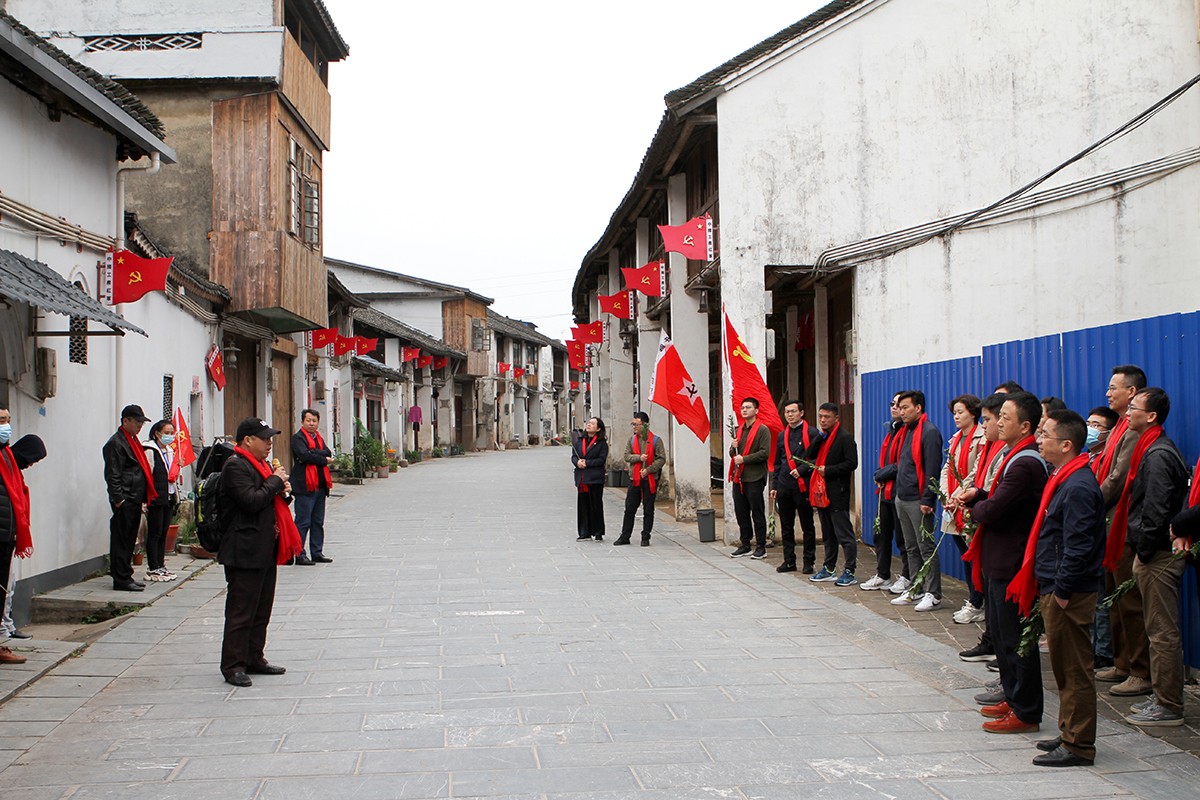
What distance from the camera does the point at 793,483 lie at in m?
11.4

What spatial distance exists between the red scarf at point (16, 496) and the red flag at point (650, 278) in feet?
39.1

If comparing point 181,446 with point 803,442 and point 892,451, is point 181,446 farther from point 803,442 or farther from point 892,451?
point 892,451

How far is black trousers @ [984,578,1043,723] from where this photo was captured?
5.68m

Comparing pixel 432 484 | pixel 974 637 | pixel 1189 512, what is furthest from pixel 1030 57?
pixel 432 484

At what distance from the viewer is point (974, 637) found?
8141 mm

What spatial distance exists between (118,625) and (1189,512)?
7842 mm

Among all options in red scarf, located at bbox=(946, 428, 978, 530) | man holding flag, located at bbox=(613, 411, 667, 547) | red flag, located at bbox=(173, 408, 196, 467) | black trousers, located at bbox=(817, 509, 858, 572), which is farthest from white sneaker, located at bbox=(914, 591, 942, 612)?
red flag, located at bbox=(173, 408, 196, 467)

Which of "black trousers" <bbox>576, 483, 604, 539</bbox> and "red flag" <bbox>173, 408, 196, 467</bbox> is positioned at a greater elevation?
"red flag" <bbox>173, 408, 196, 467</bbox>

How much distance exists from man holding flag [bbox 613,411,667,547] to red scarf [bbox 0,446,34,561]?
805cm

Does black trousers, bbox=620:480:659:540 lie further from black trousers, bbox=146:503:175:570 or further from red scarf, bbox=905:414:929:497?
black trousers, bbox=146:503:175:570

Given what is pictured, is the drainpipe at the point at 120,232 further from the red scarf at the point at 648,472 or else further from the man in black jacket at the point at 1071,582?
the man in black jacket at the point at 1071,582

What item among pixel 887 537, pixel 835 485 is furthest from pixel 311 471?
pixel 887 537

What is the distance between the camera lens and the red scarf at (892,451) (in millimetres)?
9695

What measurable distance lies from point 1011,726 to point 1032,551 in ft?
3.18
